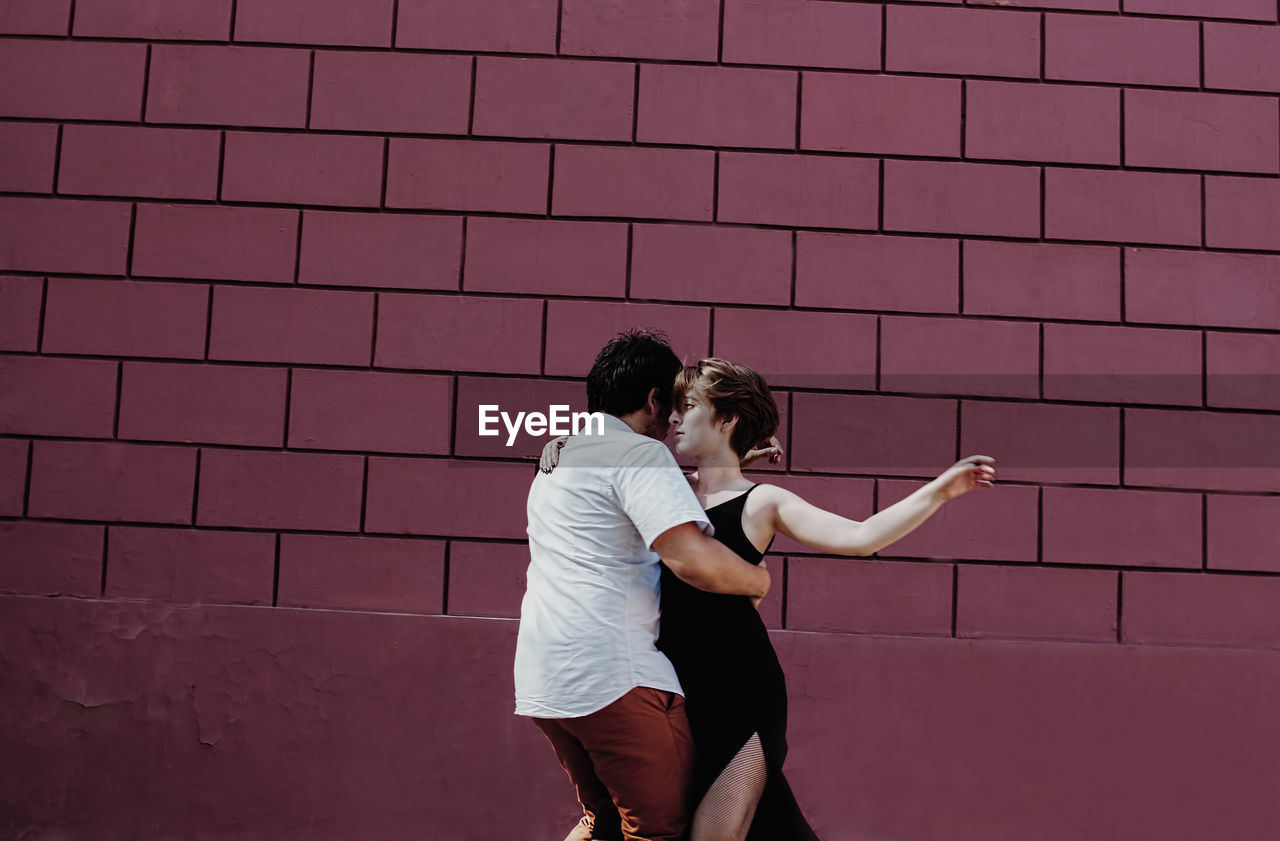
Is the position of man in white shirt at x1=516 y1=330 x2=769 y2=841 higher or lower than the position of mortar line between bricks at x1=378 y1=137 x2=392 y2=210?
lower

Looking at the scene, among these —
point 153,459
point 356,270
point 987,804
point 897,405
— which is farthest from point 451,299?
point 987,804

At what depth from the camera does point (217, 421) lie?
431 cm

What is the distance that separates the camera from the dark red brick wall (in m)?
4.13

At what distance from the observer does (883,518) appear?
8.34ft

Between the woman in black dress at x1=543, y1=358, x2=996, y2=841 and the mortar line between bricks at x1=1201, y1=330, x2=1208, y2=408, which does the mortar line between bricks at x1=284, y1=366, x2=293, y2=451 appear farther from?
the mortar line between bricks at x1=1201, y1=330, x2=1208, y2=408

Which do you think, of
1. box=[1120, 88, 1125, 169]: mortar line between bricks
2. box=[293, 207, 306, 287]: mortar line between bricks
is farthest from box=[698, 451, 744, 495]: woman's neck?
box=[1120, 88, 1125, 169]: mortar line between bricks

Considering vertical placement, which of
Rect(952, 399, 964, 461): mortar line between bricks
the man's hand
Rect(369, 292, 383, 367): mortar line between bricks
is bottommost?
the man's hand

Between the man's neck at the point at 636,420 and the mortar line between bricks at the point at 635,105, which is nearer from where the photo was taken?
the man's neck at the point at 636,420

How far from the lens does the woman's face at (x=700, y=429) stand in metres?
2.84

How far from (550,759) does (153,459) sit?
1920 millimetres

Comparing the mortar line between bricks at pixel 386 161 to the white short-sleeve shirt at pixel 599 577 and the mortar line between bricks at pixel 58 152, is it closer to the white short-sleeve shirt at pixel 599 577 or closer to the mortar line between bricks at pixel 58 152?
the mortar line between bricks at pixel 58 152

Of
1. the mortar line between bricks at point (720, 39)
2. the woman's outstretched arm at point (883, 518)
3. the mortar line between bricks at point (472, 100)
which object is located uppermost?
the mortar line between bricks at point (720, 39)

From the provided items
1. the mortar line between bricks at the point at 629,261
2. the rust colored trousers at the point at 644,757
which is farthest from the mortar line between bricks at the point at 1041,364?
the rust colored trousers at the point at 644,757
